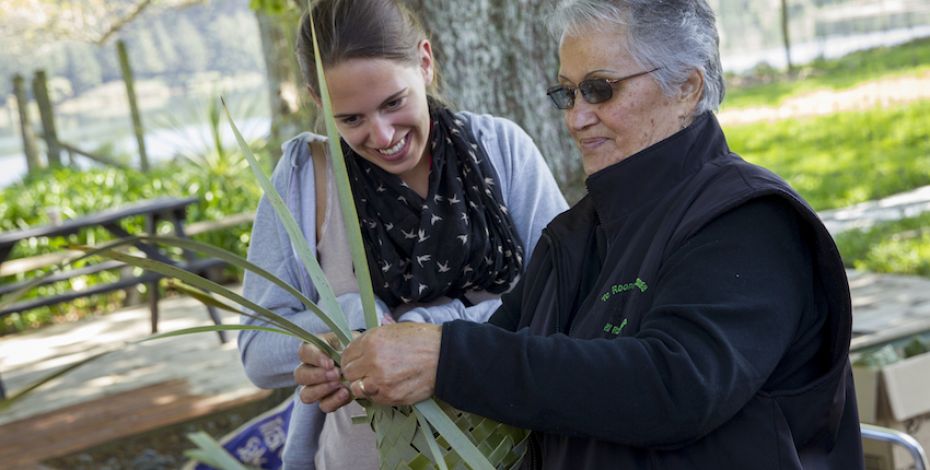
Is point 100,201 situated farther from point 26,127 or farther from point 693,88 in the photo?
point 693,88

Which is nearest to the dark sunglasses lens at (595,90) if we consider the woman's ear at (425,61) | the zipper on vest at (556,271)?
the zipper on vest at (556,271)

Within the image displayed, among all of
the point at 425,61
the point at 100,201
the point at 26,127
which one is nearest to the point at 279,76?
the point at 100,201

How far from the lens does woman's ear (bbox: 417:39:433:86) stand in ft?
7.62

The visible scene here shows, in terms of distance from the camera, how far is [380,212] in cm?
226

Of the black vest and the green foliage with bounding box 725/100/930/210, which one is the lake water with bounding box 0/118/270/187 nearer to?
the green foliage with bounding box 725/100/930/210

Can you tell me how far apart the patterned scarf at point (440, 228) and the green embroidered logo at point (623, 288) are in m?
0.56

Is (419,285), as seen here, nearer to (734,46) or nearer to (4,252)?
(4,252)

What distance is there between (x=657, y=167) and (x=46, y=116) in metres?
11.2

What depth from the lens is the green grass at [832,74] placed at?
38.8 feet

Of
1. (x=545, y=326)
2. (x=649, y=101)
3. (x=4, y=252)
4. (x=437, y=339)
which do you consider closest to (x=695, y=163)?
(x=649, y=101)

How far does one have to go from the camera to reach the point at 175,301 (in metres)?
9.10

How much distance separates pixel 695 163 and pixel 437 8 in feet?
5.72

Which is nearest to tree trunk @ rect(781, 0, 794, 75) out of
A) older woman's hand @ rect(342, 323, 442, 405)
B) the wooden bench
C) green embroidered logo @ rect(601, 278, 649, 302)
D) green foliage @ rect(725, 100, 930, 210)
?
green foliage @ rect(725, 100, 930, 210)

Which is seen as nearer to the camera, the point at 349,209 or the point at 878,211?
the point at 349,209
